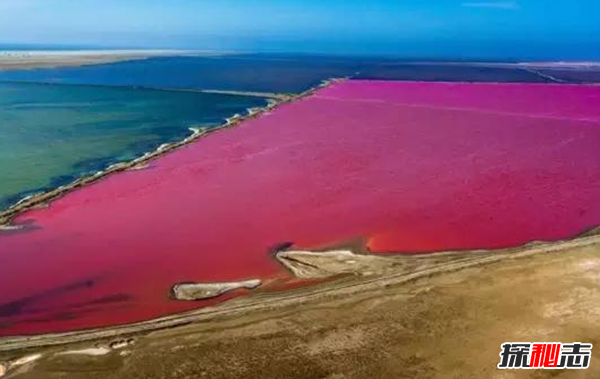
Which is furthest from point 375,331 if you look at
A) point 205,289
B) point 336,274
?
point 205,289

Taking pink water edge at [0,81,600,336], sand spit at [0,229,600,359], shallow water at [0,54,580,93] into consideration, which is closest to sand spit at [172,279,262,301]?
pink water edge at [0,81,600,336]

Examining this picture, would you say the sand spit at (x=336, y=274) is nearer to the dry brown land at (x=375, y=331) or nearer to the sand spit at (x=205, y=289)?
the dry brown land at (x=375, y=331)

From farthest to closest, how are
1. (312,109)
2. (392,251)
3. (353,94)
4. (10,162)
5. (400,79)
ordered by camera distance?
(400,79)
(353,94)
(312,109)
(10,162)
(392,251)

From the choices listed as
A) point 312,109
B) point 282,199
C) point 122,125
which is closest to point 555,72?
point 312,109

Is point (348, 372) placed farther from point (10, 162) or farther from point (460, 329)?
point (10, 162)

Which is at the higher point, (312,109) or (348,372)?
(312,109)

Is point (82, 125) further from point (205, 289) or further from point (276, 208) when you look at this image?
point (205, 289)

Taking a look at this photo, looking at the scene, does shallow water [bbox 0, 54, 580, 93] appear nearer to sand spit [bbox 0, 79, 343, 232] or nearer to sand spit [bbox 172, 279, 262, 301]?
sand spit [bbox 0, 79, 343, 232]
